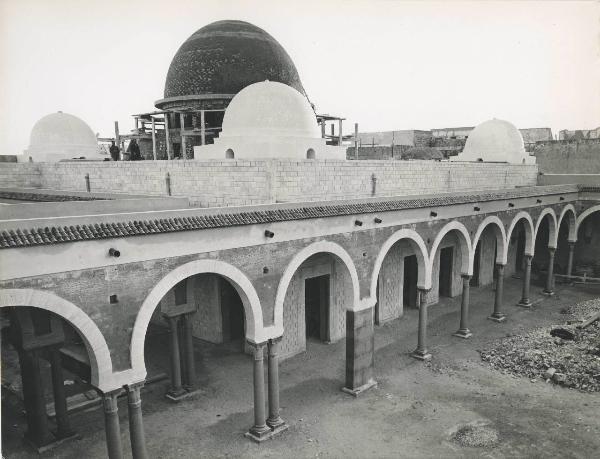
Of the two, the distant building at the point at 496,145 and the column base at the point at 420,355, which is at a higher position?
the distant building at the point at 496,145

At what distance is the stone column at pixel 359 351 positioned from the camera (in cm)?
1163

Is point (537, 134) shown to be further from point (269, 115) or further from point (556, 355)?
point (269, 115)

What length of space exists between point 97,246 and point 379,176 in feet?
28.4

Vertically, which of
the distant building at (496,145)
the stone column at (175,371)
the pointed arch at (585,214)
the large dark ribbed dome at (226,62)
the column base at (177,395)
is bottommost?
the column base at (177,395)

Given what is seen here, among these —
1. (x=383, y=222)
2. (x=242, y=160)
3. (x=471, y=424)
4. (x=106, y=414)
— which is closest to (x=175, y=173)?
(x=242, y=160)

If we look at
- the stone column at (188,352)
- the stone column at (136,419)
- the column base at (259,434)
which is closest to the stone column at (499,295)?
the column base at (259,434)

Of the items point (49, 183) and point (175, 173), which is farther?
point (49, 183)

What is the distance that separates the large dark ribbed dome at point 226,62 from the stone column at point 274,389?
41.9 ft

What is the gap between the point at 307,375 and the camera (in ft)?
41.6

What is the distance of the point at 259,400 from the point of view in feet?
31.9

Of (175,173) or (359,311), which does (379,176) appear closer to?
(359,311)

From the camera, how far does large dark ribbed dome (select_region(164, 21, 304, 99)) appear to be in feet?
63.9

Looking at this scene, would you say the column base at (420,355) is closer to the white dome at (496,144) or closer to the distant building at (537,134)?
the white dome at (496,144)

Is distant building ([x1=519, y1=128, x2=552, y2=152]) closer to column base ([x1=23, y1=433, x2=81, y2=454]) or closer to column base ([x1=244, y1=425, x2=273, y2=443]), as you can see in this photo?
column base ([x1=244, y1=425, x2=273, y2=443])
